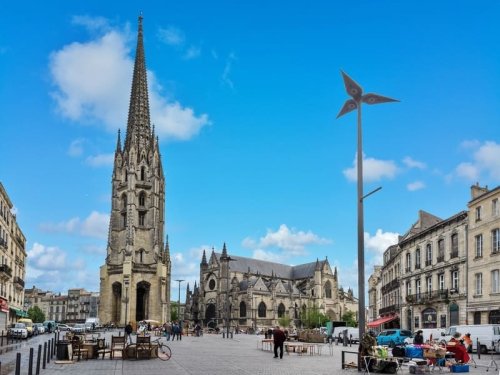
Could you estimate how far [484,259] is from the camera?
125 feet

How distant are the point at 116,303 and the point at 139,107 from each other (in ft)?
98.3

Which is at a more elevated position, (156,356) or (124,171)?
(124,171)

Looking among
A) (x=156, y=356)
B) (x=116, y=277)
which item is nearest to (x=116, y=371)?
(x=156, y=356)

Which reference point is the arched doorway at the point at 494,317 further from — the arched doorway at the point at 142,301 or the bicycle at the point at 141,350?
the arched doorway at the point at 142,301

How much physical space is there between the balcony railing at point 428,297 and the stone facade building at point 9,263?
105 feet

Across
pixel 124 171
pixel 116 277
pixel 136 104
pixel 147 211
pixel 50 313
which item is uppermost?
pixel 136 104

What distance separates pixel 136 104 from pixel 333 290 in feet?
199

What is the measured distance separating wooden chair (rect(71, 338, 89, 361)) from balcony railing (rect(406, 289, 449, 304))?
90.9 feet

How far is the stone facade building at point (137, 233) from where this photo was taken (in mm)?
83188

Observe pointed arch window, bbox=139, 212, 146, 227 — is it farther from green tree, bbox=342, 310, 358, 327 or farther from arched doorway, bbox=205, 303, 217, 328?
green tree, bbox=342, 310, 358, 327

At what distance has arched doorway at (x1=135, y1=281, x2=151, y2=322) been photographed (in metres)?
84.1

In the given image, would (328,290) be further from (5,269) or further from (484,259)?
(484,259)

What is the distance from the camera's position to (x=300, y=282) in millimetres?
131375

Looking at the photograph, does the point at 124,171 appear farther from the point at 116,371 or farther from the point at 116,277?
the point at 116,371
